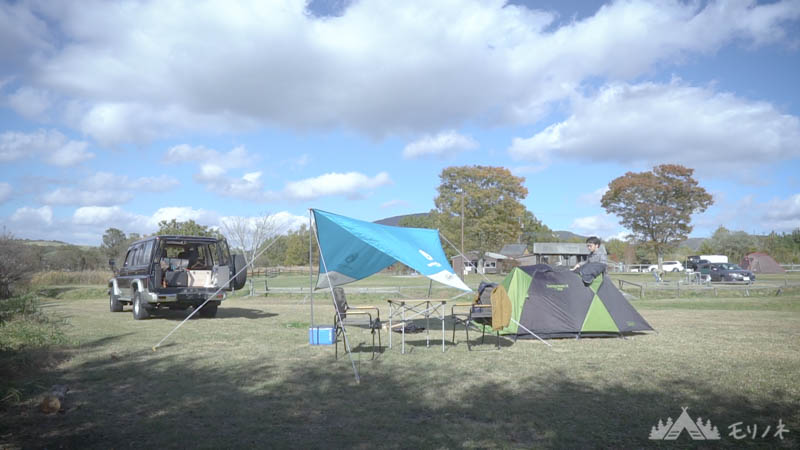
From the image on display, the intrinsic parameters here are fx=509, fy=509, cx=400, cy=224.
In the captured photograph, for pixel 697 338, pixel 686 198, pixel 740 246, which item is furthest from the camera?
pixel 740 246

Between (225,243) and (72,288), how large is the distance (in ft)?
56.0

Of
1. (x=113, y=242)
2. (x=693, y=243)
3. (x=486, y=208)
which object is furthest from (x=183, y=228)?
(x=693, y=243)

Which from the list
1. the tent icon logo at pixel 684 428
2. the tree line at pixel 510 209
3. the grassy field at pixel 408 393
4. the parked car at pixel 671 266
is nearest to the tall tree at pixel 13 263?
the grassy field at pixel 408 393

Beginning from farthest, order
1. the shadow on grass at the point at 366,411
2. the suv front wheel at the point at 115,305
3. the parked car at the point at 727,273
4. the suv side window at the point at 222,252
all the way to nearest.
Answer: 1. the parked car at the point at 727,273
2. the suv front wheel at the point at 115,305
3. the suv side window at the point at 222,252
4. the shadow on grass at the point at 366,411

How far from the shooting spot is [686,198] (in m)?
47.8

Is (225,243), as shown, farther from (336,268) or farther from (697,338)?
(697,338)

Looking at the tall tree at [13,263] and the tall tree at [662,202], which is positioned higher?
the tall tree at [662,202]

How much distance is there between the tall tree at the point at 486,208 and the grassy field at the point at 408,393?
3868 centimetres

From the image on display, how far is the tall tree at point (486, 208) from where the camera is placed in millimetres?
48469

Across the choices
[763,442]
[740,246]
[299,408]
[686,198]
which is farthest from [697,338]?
[740,246]

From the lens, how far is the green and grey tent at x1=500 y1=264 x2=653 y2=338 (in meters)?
9.45

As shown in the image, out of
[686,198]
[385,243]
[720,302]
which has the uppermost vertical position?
[686,198]

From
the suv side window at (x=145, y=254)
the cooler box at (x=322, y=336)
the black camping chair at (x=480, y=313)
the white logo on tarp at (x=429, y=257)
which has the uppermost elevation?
the suv side window at (x=145, y=254)

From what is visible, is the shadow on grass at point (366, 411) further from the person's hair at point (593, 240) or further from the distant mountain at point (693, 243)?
the distant mountain at point (693, 243)
